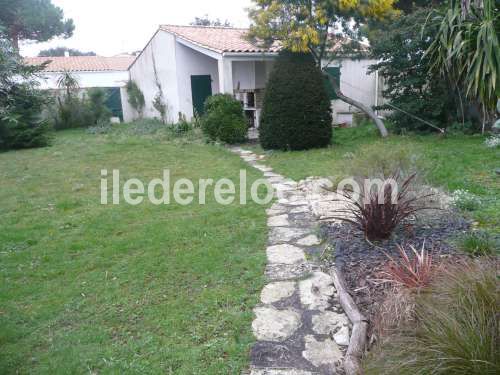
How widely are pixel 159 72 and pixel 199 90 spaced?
8.78ft

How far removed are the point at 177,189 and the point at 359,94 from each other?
10990 mm

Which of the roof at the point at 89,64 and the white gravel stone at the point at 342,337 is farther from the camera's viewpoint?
the roof at the point at 89,64

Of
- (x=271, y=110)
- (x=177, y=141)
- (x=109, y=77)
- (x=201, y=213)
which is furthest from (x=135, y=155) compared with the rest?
(x=109, y=77)

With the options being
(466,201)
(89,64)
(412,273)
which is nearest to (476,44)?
(466,201)

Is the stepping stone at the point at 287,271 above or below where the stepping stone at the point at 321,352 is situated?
above

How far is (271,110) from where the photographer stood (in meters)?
10.1

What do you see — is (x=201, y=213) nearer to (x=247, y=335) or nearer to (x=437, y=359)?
(x=247, y=335)

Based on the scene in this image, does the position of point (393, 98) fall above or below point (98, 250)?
above

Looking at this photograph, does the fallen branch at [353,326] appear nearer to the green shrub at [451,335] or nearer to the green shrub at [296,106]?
the green shrub at [451,335]

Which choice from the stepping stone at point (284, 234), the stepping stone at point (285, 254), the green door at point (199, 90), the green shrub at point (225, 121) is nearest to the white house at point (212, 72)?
the green door at point (199, 90)

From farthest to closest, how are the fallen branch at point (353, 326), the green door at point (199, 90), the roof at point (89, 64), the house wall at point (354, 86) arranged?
the roof at point (89, 64) → the house wall at point (354, 86) → the green door at point (199, 90) → the fallen branch at point (353, 326)

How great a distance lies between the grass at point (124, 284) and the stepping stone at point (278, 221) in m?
0.10

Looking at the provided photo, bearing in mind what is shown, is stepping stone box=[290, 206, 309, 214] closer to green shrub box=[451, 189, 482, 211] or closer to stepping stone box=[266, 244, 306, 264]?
stepping stone box=[266, 244, 306, 264]

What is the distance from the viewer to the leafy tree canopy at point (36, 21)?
17555 mm
